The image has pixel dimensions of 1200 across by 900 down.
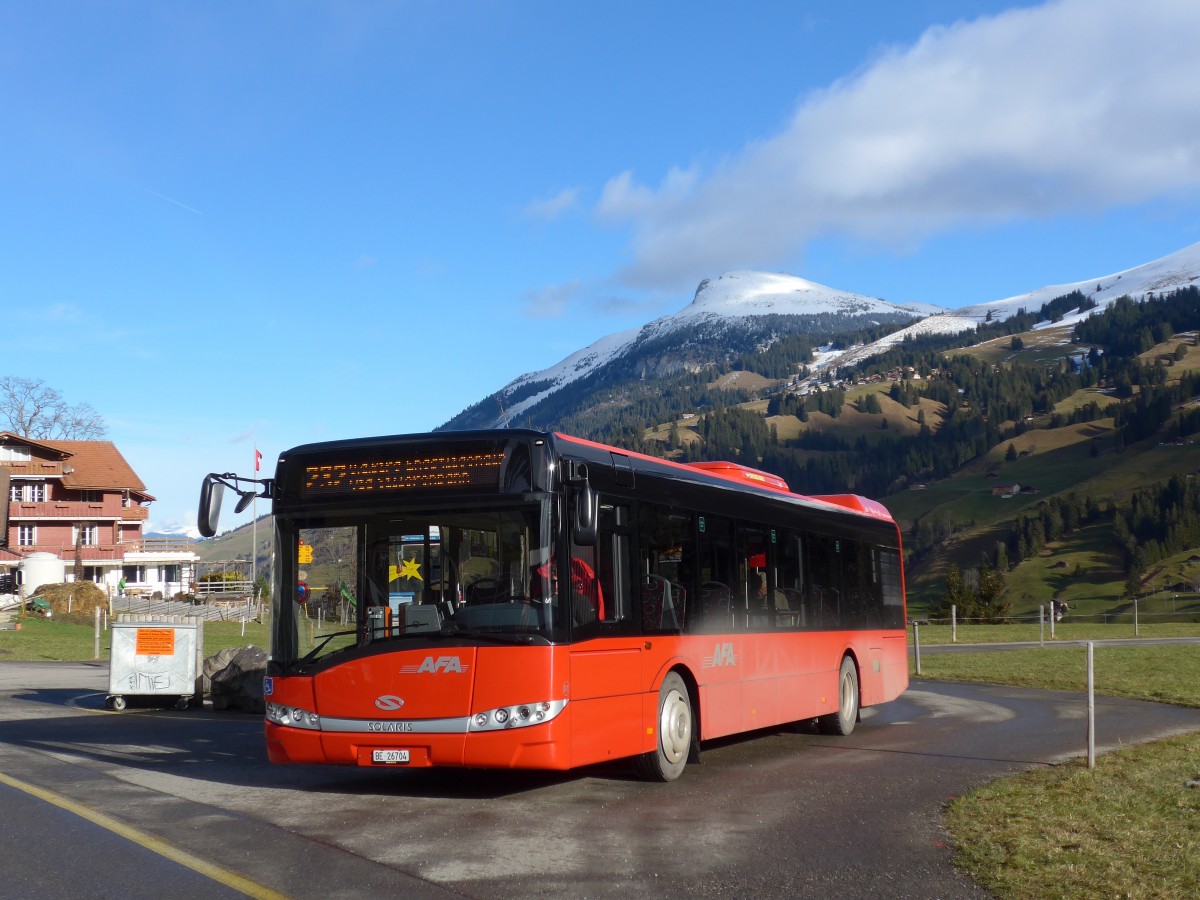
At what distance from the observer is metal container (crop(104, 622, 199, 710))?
19688 mm

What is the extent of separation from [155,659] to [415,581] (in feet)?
35.3

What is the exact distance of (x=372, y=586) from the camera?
10.7 meters

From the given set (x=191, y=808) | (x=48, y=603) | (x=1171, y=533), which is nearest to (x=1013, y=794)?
(x=191, y=808)

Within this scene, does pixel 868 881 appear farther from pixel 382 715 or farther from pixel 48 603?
pixel 48 603

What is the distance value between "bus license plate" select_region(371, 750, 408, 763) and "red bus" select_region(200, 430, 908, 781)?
0.06 ft

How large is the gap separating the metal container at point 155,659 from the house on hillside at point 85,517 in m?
60.5

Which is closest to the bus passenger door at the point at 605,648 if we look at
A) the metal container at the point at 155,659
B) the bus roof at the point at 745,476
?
the bus roof at the point at 745,476

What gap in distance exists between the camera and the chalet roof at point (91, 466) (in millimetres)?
81688

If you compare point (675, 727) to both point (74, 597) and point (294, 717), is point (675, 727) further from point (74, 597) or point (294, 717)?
point (74, 597)

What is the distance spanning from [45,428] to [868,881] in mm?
85779

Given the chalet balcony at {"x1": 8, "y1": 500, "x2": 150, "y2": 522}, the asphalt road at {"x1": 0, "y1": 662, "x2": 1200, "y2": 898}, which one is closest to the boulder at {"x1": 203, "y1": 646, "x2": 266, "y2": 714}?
the asphalt road at {"x1": 0, "y1": 662, "x2": 1200, "y2": 898}

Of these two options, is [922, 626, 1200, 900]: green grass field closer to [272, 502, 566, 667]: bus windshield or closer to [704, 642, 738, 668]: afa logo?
[704, 642, 738, 668]: afa logo

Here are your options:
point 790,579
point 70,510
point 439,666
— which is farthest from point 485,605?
point 70,510

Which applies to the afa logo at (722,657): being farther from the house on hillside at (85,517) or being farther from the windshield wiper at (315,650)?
the house on hillside at (85,517)
